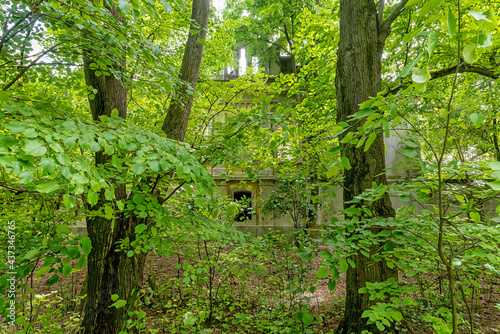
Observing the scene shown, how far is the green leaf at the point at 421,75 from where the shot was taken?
0.76 m

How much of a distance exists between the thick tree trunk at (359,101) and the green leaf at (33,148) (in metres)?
2.55

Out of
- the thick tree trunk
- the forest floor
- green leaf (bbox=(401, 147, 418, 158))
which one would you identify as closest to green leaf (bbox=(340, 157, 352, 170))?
green leaf (bbox=(401, 147, 418, 158))

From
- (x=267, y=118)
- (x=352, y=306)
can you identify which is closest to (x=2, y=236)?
(x=267, y=118)

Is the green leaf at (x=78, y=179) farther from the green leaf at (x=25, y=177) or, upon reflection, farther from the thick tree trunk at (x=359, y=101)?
the thick tree trunk at (x=359, y=101)

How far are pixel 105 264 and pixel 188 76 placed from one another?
9.31ft

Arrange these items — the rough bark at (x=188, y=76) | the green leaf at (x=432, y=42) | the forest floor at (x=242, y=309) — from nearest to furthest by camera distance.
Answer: the green leaf at (x=432, y=42)
the forest floor at (x=242, y=309)
the rough bark at (x=188, y=76)

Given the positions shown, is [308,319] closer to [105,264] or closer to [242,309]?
[242,309]

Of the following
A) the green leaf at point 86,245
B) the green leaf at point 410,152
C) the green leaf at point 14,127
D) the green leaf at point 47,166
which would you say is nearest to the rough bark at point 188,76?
the green leaf at point 86,245

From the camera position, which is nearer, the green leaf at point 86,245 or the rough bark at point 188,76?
the green leaf at point 86,245

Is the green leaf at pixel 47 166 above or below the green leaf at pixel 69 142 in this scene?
below

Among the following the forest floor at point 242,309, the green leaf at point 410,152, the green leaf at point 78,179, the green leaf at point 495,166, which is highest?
the green leaf at point 410,152

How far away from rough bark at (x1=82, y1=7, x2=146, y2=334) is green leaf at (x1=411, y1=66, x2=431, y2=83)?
305 centimetres

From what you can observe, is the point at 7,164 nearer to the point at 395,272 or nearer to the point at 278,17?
the point at 395,272

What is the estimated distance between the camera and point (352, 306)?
8.75ft
